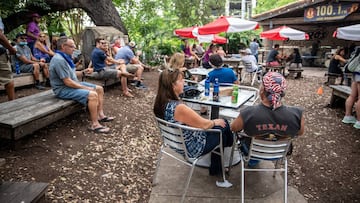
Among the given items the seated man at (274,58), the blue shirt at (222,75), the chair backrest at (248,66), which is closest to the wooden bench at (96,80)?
the blue shirt at (222,75)

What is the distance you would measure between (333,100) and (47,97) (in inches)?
231

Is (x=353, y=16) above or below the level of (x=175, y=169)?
above

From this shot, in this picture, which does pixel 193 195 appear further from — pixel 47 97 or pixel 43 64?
pixel 43 64

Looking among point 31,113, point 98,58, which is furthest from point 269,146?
point 98,58

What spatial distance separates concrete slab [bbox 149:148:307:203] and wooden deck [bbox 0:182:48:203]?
0.97m

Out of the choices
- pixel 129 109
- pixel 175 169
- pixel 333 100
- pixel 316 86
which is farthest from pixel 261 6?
pixel 175 169

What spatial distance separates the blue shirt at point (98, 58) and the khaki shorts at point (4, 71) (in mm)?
1873

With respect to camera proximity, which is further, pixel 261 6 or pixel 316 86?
pixel 261 6

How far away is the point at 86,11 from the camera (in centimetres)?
941

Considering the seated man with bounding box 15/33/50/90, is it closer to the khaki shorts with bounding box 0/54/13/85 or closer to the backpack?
the khaki shorts with bounding box 0/54/13/85

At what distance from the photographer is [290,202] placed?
265 centimetres

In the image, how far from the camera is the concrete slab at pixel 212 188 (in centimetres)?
265

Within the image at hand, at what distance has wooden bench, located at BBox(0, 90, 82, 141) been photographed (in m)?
3.07

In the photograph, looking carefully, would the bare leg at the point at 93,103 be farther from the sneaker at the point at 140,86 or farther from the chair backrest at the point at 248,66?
the chair backrest at the point at 248,66
